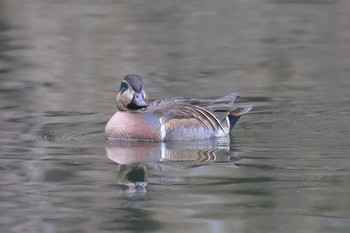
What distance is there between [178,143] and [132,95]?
27.6 inches

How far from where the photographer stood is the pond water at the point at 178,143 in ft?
29.8

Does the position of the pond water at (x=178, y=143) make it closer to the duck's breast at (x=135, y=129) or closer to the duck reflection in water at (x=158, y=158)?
the duck reflection in water at (x=158, y=158)

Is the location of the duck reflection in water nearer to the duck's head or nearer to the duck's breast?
the duck's breast

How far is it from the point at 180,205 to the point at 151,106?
11.7 ft

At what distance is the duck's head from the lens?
1240 centimetres

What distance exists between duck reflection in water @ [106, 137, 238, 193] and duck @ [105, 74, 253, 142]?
0.34ft

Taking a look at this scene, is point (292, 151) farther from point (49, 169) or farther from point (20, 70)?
point (20, 70)

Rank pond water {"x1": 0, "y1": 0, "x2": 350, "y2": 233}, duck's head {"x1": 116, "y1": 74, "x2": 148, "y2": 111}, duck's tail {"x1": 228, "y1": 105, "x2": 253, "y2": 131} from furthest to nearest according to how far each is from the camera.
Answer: duck's tail {"x1": 228, "y1": 105, "x2": 253, "y2": 131} → duck's head {"x1": 116, "y1": 74, "x2": 148, "y2": 111} → pond water {"x1": 0, "y1": 0, "x2": 350, "y2": 233}

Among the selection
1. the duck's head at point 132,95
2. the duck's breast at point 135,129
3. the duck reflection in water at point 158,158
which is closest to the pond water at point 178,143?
the duck reflection in water at point 158,158

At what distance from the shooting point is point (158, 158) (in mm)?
11430

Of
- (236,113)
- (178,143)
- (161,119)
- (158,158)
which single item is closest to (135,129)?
(161,119)

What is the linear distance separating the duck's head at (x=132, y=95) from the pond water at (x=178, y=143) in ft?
1.42

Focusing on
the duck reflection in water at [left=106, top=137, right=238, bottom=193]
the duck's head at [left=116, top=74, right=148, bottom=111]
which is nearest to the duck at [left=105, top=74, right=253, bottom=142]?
the duck's head at [left=116, top=74, right=148, bottom=111]

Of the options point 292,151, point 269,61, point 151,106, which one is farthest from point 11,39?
point 292,151
